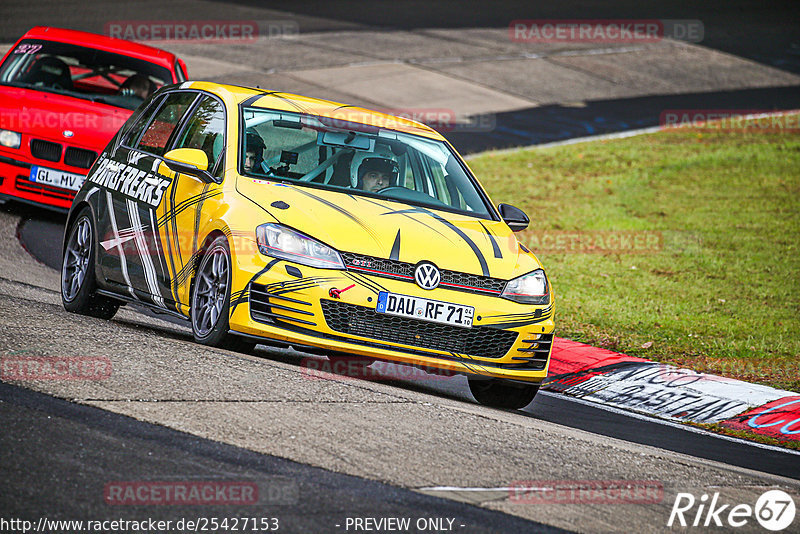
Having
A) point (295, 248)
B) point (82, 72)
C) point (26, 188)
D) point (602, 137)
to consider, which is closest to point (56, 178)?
point (26, 188)

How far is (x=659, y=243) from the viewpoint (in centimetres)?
1455

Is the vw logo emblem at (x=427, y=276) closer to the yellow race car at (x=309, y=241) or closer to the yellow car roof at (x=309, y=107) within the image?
the yellow race car at (x=309, y=241)

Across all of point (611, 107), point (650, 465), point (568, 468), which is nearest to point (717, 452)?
point (650, 465)

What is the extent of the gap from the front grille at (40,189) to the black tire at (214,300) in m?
4.87

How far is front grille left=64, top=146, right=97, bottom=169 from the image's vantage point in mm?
11820

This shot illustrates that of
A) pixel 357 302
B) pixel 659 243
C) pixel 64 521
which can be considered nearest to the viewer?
Result: pixel 64 521

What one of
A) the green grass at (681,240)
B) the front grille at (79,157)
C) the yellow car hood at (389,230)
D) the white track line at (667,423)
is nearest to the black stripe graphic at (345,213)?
the yellow car hood at (389,230)

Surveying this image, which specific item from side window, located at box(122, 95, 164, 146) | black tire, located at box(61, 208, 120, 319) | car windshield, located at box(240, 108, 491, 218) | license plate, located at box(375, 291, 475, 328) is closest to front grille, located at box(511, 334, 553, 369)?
license plate, located at box(375, 291, 475, 328)

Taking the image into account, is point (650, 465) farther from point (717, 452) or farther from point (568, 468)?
point (717, 452)

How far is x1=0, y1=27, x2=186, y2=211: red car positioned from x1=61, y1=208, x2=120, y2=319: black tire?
3068mm

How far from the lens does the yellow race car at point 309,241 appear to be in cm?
696

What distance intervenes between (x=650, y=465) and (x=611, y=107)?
756 inches

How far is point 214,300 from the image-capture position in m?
7.24

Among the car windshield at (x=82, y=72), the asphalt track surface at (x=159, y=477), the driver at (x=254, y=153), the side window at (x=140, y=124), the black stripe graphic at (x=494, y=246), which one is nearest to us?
the asphalt track surface at (x=159, y=477)
